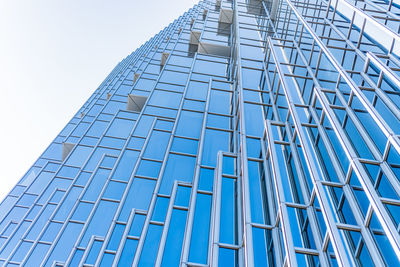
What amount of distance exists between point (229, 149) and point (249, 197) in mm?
5570

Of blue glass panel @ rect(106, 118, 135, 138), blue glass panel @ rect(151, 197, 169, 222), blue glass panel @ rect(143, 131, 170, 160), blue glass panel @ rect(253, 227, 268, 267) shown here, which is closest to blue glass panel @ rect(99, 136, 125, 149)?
blue glass panel @ rect(106, 118, 135, 138)

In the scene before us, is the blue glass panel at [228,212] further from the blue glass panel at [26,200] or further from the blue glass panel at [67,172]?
the blue glass panel at [26,200]

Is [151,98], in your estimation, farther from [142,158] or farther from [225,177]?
[225,177]

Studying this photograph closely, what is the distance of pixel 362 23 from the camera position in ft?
48.6

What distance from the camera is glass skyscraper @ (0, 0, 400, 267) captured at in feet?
26.9

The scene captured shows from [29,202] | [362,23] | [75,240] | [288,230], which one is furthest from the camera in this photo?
[29,202]

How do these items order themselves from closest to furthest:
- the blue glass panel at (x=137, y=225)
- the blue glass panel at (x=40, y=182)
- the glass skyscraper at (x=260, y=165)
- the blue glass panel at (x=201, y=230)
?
the glass skyscraper at (x=260, y=165) → the blue glass panel at (x=201, y=230) → the blue glass panel at (x=137, y=225) → the blue glass panel at (x=40, y=182)

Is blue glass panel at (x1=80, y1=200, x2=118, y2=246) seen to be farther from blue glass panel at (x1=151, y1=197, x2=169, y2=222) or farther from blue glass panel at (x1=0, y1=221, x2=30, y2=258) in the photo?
blue glass panel at (x1=0, y1=221, x2=30, y2=258)

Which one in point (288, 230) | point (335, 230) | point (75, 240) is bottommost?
point (75, 240)

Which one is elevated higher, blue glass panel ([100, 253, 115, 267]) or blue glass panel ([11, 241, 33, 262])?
blue glass panel ([100, 253, 115, 267])

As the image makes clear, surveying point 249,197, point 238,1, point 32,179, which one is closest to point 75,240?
point 249,197

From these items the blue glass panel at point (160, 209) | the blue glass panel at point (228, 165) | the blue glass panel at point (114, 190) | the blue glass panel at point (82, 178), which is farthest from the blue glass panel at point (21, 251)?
the blue glass panel at point (228, 165)

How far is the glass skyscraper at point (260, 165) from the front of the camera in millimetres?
8195

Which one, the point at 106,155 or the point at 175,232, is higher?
the point at 175,232
